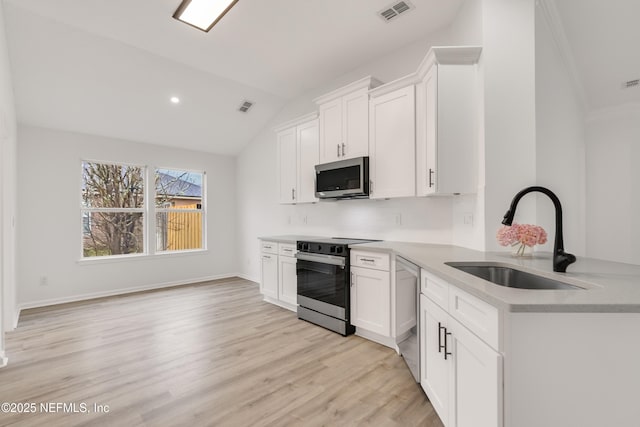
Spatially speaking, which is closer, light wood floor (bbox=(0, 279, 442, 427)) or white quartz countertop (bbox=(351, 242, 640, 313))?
white quartz countertop (bbox=(351, 242, 640, 313))

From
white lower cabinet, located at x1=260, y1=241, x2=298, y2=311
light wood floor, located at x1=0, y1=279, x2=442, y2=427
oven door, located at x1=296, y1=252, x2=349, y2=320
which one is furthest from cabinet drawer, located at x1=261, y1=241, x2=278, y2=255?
light wood floor, located at x1=0, y1=279, x2=442, y2=427

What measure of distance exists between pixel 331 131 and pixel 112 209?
3734mm

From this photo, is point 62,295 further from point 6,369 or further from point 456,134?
point 456,134

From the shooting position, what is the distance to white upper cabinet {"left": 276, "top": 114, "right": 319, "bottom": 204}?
12.5 feet

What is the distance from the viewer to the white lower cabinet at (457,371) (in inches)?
43.1

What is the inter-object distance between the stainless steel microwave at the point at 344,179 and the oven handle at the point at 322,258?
2.39 ft

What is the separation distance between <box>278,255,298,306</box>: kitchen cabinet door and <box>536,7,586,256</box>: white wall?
99.3 inches

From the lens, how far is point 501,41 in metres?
2.22

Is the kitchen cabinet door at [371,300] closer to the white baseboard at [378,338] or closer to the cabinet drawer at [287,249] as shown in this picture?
the white baseboard at [378,338]

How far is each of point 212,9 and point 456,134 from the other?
2470mm

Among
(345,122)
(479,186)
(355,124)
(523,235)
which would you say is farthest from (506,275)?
(345,122)

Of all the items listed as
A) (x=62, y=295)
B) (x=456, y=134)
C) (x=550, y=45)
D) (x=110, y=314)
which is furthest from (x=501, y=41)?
(x=62, y=295)

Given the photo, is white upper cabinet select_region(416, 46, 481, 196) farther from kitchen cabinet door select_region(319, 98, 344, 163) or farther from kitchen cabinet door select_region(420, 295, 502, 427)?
kitchen cabinet door select_region(319, 98, 344, 163)

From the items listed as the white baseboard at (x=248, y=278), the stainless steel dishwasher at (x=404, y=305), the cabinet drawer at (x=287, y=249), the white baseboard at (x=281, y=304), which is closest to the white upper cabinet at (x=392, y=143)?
the stainless steel dishwasher at (x=404, y=305)
